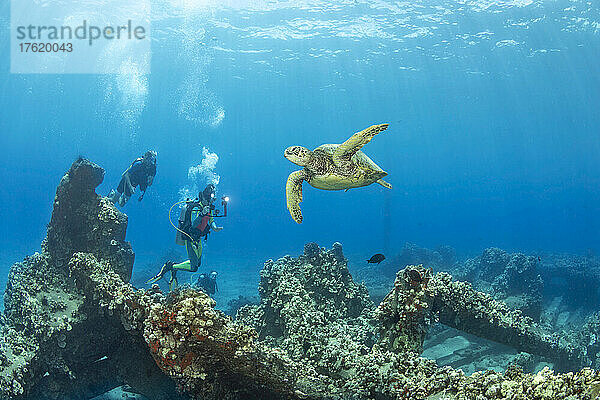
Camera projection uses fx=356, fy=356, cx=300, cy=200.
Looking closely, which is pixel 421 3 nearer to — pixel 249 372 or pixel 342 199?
pixel 249 372

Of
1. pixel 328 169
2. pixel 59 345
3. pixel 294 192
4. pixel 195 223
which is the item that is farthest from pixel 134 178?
pixel 328 169

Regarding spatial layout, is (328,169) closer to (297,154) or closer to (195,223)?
(297,154)

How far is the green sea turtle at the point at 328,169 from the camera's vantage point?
5.20 m

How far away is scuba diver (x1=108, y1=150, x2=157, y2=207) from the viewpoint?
962 centimetres

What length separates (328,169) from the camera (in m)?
5.41

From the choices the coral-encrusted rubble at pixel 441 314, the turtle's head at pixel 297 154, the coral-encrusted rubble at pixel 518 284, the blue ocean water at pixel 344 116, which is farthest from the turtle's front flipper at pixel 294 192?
the blue ocean water at pixel 344 116

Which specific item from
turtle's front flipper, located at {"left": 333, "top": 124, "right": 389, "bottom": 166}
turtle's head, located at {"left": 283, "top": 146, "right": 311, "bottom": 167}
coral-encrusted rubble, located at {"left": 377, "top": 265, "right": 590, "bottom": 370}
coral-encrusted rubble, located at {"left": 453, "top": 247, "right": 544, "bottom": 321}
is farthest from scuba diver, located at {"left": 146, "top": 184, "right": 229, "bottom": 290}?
coral-encrusted rubble, located at {"left": 453, "top": 247, "right": 544, "bottom": 321}

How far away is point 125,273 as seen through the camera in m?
6.73

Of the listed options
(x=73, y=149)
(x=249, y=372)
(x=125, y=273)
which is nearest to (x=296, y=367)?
(x=249, y=372)

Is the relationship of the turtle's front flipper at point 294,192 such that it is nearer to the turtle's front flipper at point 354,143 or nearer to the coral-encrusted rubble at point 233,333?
the turtle's front flipper at point 354,143

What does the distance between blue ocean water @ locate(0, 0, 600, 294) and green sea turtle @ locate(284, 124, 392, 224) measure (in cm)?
1668

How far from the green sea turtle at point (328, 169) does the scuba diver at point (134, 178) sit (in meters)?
5.77

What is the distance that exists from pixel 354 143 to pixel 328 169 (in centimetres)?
76

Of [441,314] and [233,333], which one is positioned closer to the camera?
[233,333]
